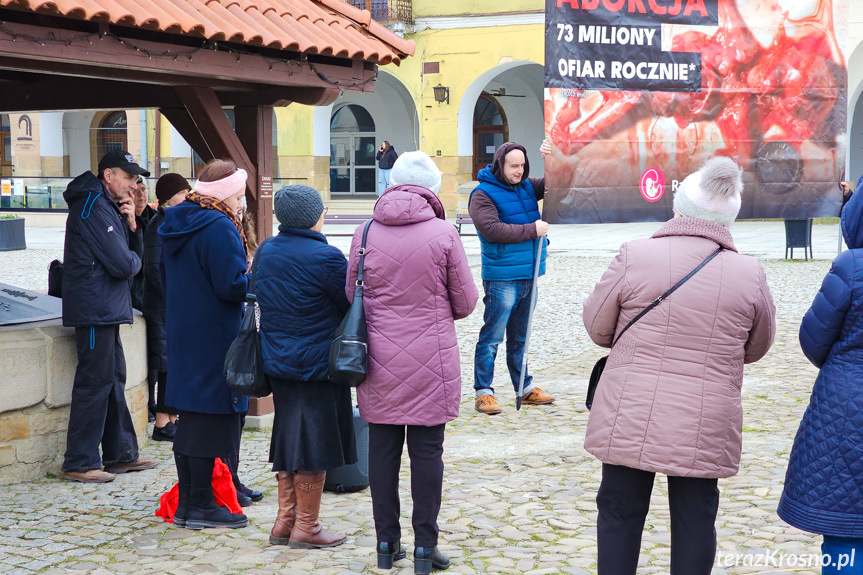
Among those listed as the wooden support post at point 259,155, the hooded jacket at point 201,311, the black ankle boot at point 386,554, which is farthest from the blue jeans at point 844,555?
the wooden support post at point 259,155

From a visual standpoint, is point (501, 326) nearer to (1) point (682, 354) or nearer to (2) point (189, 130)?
(2) point (189, 130)

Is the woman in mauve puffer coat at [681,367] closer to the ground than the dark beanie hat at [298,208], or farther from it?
closer to the ground

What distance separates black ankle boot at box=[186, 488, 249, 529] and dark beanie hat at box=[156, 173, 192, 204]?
2.01 m

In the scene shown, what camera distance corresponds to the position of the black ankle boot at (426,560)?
3.92 metres

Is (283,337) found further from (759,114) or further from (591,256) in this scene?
(591,256)

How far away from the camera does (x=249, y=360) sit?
13.5 feet

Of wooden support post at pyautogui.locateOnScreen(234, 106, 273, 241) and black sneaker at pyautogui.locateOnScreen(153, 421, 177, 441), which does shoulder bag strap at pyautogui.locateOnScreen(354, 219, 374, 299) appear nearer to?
wooden support post at pyautogui.locateOnScreen(234, 106, 273, 241)

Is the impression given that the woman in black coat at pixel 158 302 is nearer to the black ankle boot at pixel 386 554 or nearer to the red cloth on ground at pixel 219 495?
the red cloth on ground at pixel 219 495

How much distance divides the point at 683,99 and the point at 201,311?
3.69 m

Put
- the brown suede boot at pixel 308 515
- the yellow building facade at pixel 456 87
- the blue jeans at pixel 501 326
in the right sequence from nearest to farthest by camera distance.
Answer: the brown suede boot at pixel 308 515 < the blue jeans at pixel 501 326 < the yellow building facade at pixel 456 87

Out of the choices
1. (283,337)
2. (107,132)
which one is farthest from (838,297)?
(107,132)

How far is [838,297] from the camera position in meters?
3.04

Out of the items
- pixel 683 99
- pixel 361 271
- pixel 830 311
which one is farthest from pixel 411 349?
pixel 683 99

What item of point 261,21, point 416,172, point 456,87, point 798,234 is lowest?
point 798,234
